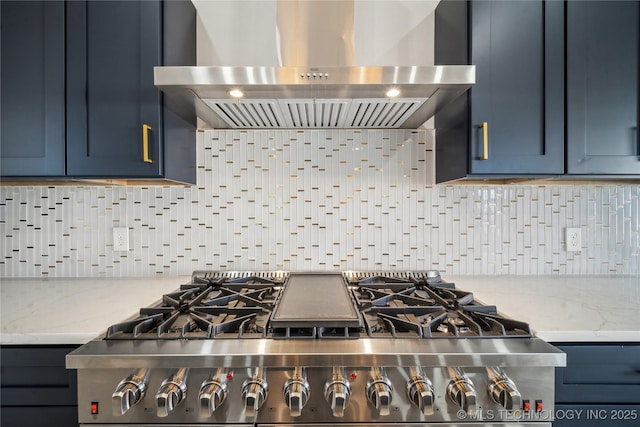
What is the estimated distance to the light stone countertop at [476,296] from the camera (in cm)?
98

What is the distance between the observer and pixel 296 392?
781mm

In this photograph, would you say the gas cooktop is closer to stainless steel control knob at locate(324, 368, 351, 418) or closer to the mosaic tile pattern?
stainless steel control knob at locate(324, 368, 351, 418)

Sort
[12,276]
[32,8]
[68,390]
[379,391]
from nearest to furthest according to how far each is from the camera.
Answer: [379,391], [68,390], [32,8], [12,276]

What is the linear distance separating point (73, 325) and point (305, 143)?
1.13 metres

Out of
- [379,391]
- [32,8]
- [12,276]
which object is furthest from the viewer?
[12,276]

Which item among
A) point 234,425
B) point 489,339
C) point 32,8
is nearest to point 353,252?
point 489,339

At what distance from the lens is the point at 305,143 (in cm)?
161

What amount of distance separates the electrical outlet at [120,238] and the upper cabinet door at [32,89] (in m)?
0.40

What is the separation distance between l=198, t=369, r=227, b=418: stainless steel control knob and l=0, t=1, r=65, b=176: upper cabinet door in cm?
101

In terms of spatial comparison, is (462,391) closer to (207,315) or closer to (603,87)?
(207,315)

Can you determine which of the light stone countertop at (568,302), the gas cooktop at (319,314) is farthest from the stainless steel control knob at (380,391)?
the light stone countertop at (568,302)

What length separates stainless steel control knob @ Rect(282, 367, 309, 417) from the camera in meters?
0.77

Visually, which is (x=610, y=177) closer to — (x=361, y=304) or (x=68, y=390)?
(x=361, y=304)

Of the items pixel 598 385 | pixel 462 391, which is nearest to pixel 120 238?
pixel 462 391
